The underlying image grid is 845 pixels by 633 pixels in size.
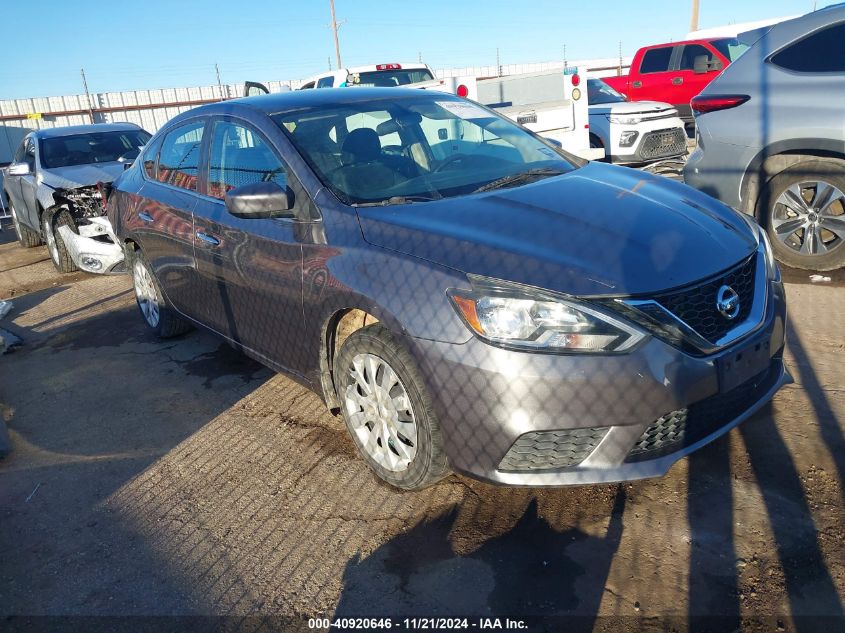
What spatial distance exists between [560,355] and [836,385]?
2082 millimetres

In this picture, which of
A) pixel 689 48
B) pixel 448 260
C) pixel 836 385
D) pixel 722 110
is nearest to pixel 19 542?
pixel 448 260

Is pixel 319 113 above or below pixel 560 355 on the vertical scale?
above

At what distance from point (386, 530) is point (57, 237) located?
696 centimetres

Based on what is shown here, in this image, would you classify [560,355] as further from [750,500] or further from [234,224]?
[234,224]

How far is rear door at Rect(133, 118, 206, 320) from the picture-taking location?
4.24 m

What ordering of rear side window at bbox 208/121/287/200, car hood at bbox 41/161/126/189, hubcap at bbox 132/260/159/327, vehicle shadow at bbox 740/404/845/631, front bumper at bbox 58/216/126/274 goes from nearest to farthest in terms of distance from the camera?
vehicle shadow at bbox 740/404/845/631
rear side window at bbox 208/121/287/200
hubcap at bbox 132/260/159/327
front bumper at bbox 58/216/126/274
car hood at bbox 41/161/126/189

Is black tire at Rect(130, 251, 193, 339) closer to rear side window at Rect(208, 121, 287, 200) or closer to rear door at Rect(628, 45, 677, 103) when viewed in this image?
rear side window at Rect(208, 121, 287, 200)

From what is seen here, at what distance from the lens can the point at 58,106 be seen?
23047 mm

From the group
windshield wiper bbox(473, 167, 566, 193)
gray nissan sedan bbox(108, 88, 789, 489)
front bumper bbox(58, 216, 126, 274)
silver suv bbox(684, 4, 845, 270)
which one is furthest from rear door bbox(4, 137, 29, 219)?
silver suv bbox(684, 4, 845, 270)

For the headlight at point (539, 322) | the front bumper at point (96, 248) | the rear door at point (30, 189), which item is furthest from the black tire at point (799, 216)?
the rear door at point (30, 189)

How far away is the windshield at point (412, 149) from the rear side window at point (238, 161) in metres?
0.16

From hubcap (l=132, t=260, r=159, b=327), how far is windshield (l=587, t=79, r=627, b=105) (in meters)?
8.56

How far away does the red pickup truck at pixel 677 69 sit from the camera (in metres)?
13.2

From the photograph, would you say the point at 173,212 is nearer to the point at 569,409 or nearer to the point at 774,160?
the point at 569,409
